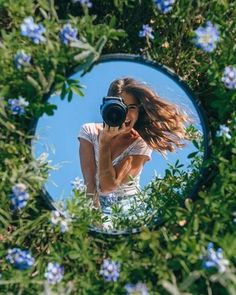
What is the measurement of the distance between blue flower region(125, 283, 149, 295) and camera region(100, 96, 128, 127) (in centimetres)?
45

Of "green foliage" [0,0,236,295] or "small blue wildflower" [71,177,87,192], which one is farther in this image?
"small blue wildflower" [71,177,87,192]

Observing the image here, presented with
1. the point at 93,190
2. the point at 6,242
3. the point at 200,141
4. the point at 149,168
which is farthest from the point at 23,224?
the point at 200,141

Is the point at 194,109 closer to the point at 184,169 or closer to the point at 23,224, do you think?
the point at 184,169

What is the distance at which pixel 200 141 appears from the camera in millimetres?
2027

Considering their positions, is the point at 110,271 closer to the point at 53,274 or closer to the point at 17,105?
the point at 53,274

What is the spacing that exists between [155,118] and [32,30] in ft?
1.40

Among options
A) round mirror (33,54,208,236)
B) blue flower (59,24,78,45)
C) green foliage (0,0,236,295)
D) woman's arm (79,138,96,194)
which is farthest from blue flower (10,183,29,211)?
blue flower (59,24,78,45)

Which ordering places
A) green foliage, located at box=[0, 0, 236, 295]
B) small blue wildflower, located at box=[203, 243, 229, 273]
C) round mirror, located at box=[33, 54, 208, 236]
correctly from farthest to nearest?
round mirror, located at box=[33, 54, 208, 236], green foliage, located at box=[0, 0, 236, 295], small blue wildflower, located at box=[203, 243, 229, 273]

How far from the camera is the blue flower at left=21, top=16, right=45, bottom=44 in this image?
183 centimetres

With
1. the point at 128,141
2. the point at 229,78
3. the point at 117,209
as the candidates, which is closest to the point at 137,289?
the point at 117,209

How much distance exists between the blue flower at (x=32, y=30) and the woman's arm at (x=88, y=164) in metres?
0.35

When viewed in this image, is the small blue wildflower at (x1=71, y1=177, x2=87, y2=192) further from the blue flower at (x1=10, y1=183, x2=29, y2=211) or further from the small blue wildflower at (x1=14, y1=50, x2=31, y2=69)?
the small blue wildflower at (x1=14, y1=50, x2=31, y2=69)

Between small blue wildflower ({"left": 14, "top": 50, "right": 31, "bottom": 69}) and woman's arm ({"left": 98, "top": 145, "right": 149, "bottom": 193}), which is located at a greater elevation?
small blue wildflower ({"left": 14, "top": 50, "right": 31, "bottom": 69})

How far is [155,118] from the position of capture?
206cm
